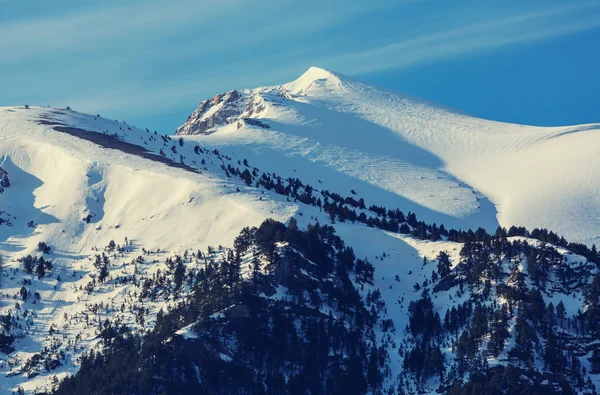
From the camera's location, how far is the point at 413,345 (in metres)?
186

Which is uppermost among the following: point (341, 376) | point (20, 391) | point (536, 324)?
point (536, 324)

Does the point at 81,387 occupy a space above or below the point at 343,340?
below

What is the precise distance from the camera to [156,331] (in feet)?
590

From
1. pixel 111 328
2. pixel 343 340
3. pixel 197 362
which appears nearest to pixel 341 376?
pixel 343 340

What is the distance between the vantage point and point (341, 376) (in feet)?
582

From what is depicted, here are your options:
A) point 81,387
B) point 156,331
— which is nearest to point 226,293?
point 156,331

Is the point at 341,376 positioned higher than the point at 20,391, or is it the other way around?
the point at 341,376

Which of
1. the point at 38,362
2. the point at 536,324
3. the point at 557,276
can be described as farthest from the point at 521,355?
the point at 38,362

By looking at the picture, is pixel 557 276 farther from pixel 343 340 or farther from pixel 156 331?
pixel 156 331

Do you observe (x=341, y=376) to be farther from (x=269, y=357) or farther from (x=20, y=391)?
(x=20, y=391)

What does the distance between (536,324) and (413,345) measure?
57.1ft

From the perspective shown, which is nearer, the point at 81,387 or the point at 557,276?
the point at 81,387

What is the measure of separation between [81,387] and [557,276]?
69873mm

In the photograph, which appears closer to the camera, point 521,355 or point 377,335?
point 521,355
